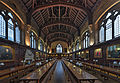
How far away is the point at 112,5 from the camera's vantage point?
8.84m

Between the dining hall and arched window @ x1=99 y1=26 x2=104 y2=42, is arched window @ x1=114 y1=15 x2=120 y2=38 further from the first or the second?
arched window @ x1=99 y1=26 x2=104 y2=42

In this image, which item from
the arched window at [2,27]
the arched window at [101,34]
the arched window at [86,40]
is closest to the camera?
the arched window at [2,27]

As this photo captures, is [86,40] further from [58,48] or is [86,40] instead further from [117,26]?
[58,48]

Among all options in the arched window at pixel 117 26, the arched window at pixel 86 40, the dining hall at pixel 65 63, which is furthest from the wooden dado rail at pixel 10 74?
the arched window at pixel 86 40

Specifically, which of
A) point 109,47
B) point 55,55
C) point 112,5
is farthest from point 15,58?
point 55,55

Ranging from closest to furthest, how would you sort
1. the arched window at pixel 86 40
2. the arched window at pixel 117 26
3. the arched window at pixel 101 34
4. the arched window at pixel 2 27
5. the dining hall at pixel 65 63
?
the dining hall at pixel 65 63 < the arched window at pixel 2 27 < the arched window at pixel 117 26 < the arched window at pixel 101 34 < the arched window at pixel 86 40

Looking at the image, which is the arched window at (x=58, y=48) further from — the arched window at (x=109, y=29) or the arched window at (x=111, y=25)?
the arched window at (x=109, y=29)

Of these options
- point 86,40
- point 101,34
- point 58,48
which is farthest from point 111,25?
point 58,48

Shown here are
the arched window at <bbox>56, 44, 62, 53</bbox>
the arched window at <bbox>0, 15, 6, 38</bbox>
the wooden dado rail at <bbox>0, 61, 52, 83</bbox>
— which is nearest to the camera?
the wooden dado rail at <bbox>0, 61, 52, 83</bbox>

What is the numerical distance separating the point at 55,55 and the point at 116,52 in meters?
39.0

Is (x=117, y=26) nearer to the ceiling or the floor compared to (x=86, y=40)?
nearer to the ceiling

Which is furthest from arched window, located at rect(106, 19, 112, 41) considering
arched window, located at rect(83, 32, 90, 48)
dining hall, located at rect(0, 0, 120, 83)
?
arched window, located at rect(83, 32, 90, 48)

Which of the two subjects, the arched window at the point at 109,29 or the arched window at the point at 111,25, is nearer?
the arched window at the point at 111,25

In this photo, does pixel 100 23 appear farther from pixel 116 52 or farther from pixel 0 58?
pixel 0 58
